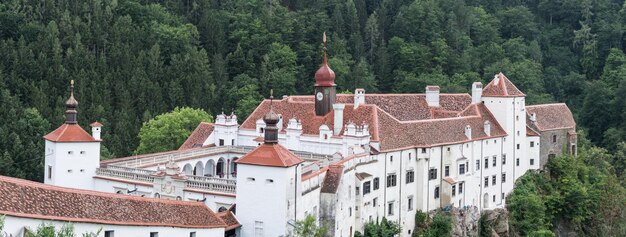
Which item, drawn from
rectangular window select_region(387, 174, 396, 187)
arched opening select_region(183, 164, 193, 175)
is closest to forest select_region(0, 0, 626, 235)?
arched opening select_region(183, 164, 193, 175)

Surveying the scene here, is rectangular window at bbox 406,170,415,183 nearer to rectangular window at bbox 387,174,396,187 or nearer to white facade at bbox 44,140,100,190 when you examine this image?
rectangular window at bbox 387,174,396,187

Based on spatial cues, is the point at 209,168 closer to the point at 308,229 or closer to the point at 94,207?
the point at 308,229

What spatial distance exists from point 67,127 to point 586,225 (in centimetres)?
4332

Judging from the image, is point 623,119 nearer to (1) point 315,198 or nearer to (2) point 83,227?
(1) point 315,198

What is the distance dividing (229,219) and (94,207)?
7.86 metres

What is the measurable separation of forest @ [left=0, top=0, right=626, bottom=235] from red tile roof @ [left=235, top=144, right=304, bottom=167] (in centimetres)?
3175

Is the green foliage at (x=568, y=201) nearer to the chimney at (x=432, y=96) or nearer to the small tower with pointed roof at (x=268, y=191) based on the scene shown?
the chimney at (x=432, y=96)

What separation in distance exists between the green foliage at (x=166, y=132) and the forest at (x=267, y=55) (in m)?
1.20

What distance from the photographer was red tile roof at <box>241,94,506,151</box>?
59.1 meters

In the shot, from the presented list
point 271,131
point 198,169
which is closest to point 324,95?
point 198,169

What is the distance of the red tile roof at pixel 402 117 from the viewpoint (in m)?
59.1

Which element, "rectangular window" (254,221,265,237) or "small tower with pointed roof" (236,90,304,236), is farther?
"rectangular window" (254,221,265,237)

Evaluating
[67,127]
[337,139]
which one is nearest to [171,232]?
[67,127]

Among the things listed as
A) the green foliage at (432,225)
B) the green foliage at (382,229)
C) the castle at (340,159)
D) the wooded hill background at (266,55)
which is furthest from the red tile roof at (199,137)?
the green foliage at (432,225)
